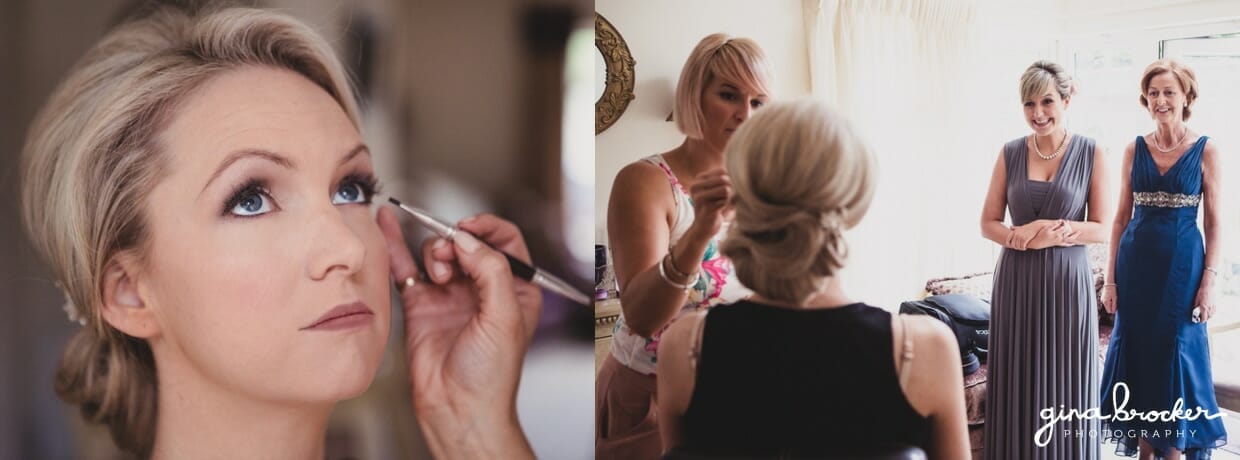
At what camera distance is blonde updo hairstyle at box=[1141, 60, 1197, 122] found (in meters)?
1.82

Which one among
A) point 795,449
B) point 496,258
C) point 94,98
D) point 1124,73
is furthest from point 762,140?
point 1124,73

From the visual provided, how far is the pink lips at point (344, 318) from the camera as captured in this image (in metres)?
1.19

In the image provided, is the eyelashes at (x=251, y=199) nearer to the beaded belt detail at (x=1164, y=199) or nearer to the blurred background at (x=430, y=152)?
the blurred background at (x=430, y=152)

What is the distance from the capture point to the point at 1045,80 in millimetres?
1666

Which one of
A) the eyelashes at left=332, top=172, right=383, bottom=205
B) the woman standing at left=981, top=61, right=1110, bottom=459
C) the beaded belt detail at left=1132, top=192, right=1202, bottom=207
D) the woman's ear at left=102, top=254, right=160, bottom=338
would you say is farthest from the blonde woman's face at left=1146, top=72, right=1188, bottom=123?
the woman's ear at left=102, top=254, right=160, bottom=338

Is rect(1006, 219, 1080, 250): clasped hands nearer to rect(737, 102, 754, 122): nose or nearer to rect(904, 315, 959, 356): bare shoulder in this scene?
rect(904, 315, 959, 356): bare shoulder

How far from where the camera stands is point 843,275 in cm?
125

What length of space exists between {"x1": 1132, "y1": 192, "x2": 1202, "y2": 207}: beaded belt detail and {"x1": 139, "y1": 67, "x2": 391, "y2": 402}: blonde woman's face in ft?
6.10

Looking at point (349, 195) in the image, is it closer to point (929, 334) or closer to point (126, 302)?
point (126, 302)

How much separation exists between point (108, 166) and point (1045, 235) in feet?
6.03

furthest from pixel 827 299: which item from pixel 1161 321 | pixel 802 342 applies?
pixel 1161 321

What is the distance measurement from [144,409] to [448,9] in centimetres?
82

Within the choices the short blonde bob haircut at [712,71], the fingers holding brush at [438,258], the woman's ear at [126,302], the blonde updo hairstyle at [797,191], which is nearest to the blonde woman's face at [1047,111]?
the short blonde bob haircut at [712,71]

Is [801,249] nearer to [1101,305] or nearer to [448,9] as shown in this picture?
[448,9]
